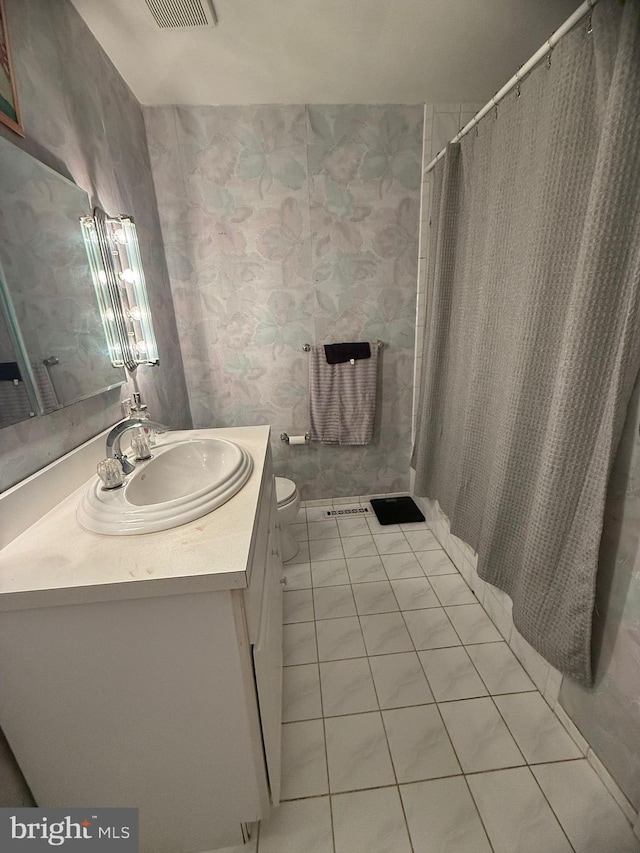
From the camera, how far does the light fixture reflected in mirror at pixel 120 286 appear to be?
1.16m

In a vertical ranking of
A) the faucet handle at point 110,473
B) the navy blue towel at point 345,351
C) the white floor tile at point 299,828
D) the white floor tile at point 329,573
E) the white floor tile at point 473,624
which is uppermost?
the navy blue towel at point 345,351

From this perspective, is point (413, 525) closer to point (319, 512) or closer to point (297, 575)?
point (319, 512)

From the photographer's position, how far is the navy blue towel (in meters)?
2.05

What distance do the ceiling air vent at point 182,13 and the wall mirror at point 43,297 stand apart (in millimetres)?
661

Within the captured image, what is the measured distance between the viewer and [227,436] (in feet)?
4.43

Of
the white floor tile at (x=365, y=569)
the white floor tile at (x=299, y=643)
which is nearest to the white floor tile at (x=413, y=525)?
the white floor tile at (x=365, y=569)

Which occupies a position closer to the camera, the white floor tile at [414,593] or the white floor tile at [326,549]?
the white floor tile at [414,593]

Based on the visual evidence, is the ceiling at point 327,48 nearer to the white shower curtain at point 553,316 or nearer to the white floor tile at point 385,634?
the white shower curtain at point 553,316

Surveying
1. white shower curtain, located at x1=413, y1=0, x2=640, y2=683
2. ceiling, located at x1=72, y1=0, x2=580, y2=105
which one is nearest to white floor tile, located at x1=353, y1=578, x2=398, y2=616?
white shower curtain, located at x1=413, y1=0, x2=640, y2=683

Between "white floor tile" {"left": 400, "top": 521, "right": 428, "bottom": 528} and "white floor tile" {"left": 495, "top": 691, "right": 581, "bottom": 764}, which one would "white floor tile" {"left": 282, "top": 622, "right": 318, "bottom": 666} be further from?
"white floor tile" {"left": 400, "top": 521, "right": 428, "bottom": 528}

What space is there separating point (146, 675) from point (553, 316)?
1.34 meters

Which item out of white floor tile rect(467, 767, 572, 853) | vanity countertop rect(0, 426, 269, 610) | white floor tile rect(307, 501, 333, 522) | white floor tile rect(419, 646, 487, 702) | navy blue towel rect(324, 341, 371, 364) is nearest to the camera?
vanity countertop rect(0, 426, 269, 610)

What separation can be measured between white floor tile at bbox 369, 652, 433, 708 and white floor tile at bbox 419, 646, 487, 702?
33 mm

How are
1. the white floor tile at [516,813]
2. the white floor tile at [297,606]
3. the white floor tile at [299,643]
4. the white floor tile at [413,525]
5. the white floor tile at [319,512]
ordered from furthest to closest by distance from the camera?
→ the white floor tile at [319,512] < the white floor tile at [413,525] < the white floor tile at [297,606] < the white floor tile at [299,643] < the white floor tile at [516,813]
